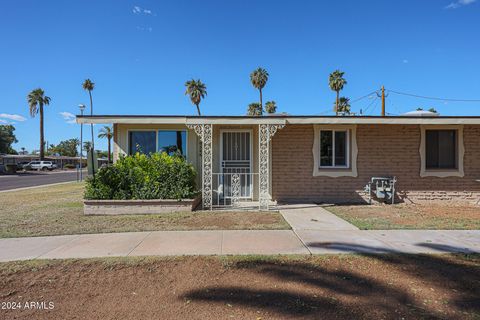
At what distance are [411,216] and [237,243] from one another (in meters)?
5.20

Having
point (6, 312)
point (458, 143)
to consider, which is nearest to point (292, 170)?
point (458, 143)

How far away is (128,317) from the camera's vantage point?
9.77 ft

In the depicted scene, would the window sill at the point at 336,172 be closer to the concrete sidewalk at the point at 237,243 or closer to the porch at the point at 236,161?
the porch at the point at 236,161

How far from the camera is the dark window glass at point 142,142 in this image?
10062 millimetres

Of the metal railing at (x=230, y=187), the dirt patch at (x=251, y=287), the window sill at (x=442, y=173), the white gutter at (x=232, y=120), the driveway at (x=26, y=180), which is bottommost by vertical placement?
the driveway at (x=26, y=180)

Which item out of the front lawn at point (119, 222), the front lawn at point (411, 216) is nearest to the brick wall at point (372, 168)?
the front lawn at point (411, 216)

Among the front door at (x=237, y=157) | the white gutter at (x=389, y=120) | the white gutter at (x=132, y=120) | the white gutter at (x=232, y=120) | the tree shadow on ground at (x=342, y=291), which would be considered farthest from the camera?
the front door at (x=237, y=157)

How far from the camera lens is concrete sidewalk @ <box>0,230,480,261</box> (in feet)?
16.1

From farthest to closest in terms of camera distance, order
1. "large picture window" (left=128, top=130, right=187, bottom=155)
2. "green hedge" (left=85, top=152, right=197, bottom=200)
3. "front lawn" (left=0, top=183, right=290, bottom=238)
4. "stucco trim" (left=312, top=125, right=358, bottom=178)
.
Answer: "large picture window" (left=128, top=130, right=187, bottom=155) → "stucco trim" (left=312, top=125, right=358, bottom=178) → "green hedge" (left=85, top=152, right=197, bottom=200) → "front lawn" (left=0, top=183, right=290, bottom=238)

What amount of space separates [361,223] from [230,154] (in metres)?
4.99

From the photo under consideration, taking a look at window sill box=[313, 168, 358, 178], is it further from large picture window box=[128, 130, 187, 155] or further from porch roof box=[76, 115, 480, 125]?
large picture window box=[128, 130, 187, 155]

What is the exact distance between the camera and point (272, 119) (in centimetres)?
872

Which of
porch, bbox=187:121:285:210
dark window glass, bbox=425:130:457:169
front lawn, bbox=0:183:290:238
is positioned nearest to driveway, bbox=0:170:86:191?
front lawn, bbox=0:183:290:238

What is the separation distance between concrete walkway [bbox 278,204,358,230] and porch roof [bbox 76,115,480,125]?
2.62 metres
